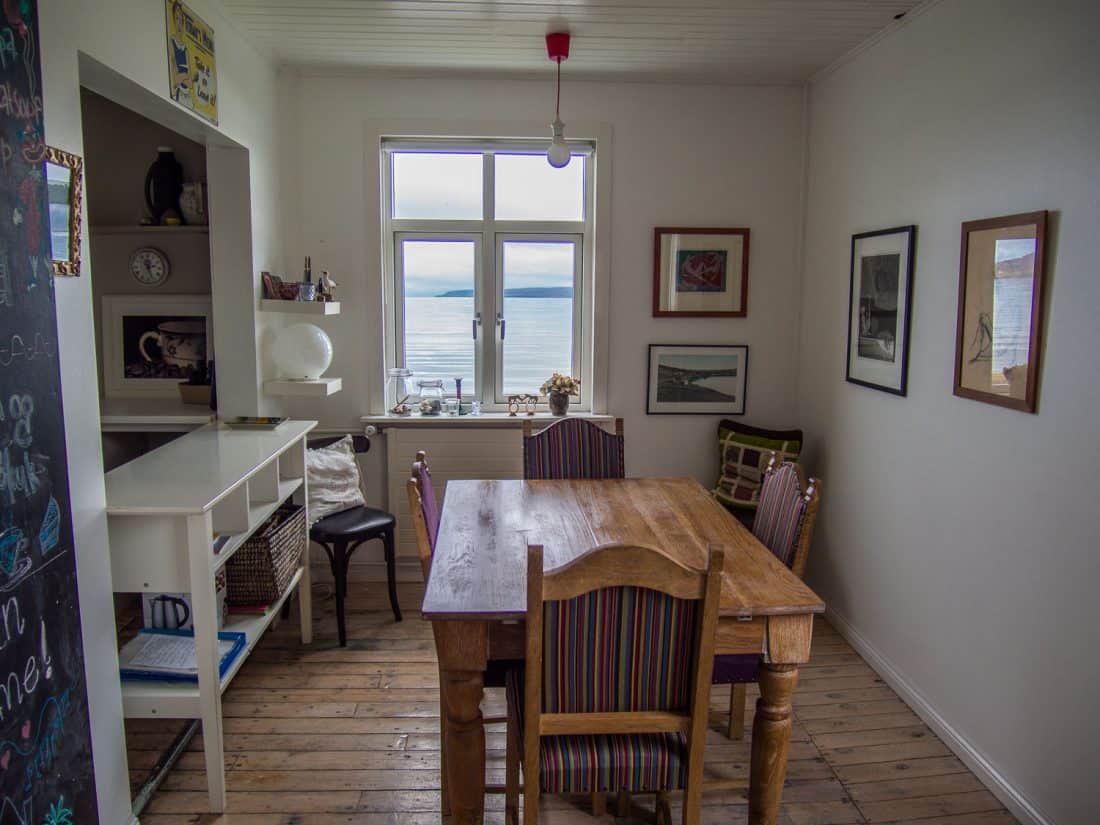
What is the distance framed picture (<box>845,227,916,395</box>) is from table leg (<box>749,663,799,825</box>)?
1507mm

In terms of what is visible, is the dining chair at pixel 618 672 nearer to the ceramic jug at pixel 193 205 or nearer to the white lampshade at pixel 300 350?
the white lampshade at pixel 300 350

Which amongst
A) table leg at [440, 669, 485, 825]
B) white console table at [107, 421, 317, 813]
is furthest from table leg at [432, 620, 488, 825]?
white console table at [107, 421, 317, 813]

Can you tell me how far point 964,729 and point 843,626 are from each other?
927 millimetres

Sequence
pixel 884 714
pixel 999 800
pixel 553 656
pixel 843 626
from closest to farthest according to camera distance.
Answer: pixel 553 656, pixel 999 800, pixel 884 714, pixel 843 626

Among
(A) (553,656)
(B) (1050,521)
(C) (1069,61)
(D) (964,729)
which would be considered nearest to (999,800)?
(D) (964,729)

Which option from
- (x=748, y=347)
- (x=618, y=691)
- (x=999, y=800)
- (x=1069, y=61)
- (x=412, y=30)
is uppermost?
(x=412, y=30)

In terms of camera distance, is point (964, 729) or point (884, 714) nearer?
point (964, 729)

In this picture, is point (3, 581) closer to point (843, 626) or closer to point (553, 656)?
point (553, 656)

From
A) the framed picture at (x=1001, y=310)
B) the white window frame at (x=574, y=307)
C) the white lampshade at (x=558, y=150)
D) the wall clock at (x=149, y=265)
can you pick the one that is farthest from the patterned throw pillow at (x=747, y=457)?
the wall clock at (x=149, y=265)

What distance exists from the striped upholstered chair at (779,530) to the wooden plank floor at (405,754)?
0.36 m

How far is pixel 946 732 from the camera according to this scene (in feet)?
8.95

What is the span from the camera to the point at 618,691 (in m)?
1.72

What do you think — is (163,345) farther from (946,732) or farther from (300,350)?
(946,732)

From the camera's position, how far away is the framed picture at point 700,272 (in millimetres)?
4008
